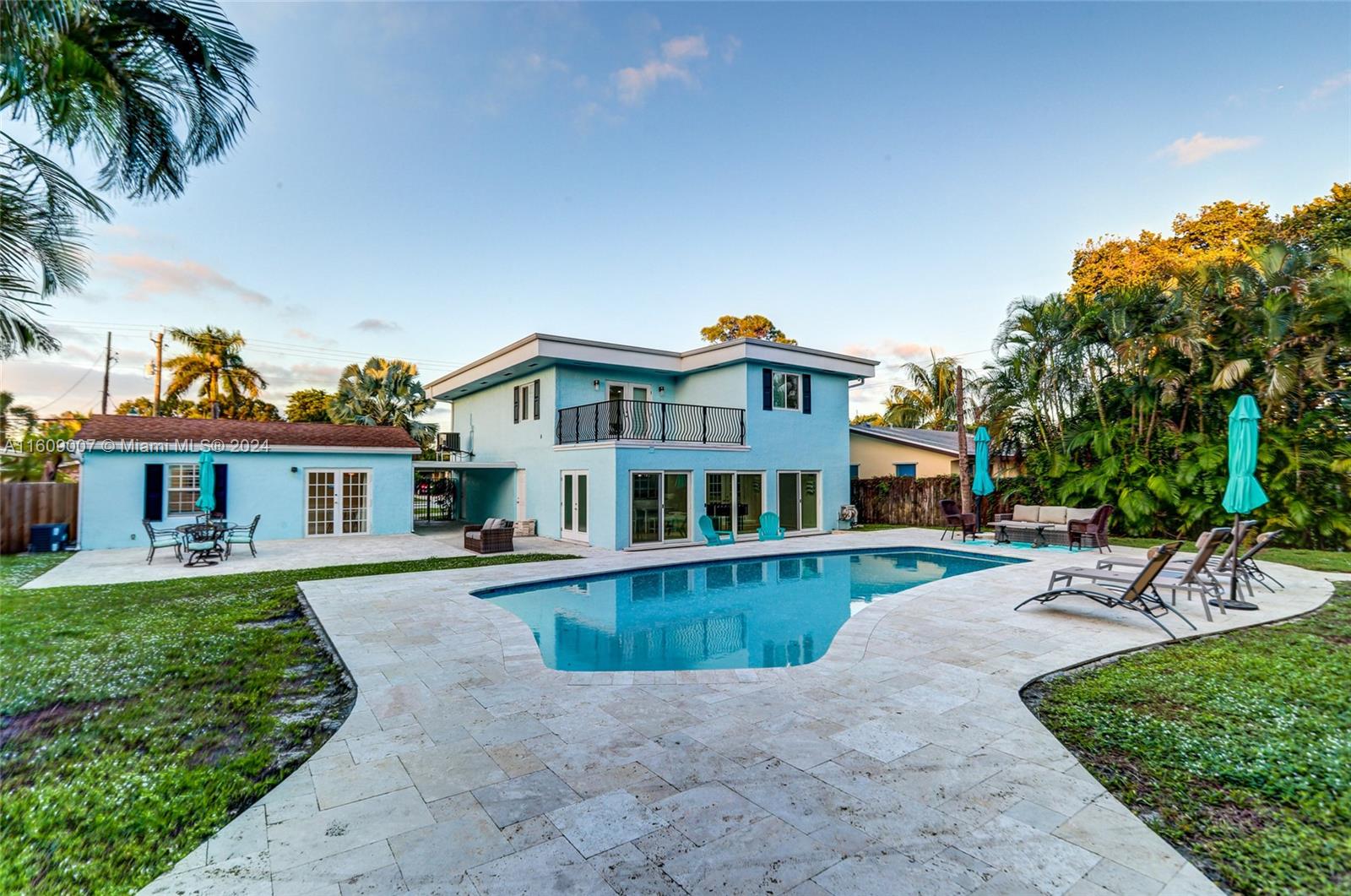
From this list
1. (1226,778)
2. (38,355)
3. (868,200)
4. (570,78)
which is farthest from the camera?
(868,200)

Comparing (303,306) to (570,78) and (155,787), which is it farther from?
(155,787)

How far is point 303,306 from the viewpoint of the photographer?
57.8 feet

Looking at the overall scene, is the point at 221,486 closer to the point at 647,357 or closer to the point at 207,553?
the point at 207,553

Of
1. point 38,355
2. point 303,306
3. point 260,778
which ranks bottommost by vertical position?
point 260,778

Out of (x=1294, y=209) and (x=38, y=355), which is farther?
(x=1294, y=209)

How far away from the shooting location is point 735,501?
15.9m

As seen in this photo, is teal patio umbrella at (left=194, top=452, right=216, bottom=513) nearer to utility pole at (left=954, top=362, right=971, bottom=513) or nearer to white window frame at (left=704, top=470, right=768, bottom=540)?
white window frame at (left=704, top=470, right=768, bottom=540)

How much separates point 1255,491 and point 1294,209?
19302 millimetres

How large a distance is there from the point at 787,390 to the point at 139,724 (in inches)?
594

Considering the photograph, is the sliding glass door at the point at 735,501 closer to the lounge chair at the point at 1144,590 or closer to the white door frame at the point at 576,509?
the white door frame at the point at 576,509

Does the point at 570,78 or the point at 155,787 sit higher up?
the point at 570,78

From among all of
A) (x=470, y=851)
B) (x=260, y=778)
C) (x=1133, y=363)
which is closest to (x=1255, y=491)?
(x=1133, y=363)

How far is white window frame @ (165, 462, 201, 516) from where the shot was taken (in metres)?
15.0

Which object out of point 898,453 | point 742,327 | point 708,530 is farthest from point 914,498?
point 742,327
